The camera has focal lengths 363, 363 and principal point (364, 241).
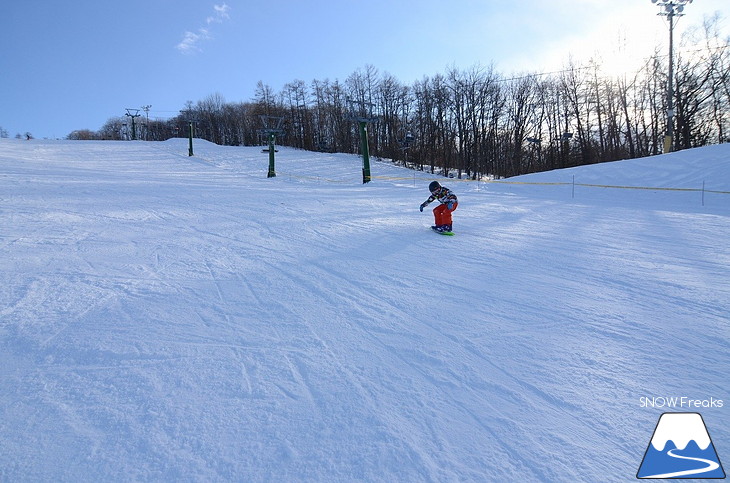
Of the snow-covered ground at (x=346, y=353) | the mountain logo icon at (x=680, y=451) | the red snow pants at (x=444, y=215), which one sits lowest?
the mountain logo icon at (x=680, y=451)

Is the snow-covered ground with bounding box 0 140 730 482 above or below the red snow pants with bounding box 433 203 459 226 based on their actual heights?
below

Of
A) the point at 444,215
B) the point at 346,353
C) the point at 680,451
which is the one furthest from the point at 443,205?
the point at 680,451

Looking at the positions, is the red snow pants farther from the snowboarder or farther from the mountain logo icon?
the mountain logo icon

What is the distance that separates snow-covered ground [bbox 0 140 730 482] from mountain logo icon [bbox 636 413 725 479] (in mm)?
64

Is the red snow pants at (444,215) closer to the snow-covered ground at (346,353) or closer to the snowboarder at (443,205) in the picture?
the snowboarder at (443,205)

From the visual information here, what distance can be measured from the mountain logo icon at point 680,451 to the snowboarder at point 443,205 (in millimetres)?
5913

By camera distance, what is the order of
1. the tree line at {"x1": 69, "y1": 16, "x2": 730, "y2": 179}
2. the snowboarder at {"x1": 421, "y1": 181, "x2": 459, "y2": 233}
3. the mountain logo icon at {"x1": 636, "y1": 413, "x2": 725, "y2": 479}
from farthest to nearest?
the tree line at {"x1": 69, "y1": 16, "x2": 730, "y2": 179}, the snowboarder at {"x1": 421, "y1": 181, "x2": 459, "y2": 233}, the mountain logo icon at {"x1": 636, "y1": 413, "x2": 725, "y2": 479}

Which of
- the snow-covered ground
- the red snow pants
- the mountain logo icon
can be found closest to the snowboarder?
the red snow pants

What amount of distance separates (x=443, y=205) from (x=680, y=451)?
630 cm

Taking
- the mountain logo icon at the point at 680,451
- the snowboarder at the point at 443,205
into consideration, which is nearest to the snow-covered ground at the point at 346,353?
the mountain logo icon at the point at 680,451

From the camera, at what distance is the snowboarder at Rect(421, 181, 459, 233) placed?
8078 mm

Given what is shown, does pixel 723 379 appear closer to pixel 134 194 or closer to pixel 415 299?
pixel 415 299

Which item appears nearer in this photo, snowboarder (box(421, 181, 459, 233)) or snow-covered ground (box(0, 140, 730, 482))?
snow-covered ground (box(0, 140, 730, 482))

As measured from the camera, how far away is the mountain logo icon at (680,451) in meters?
2.11
